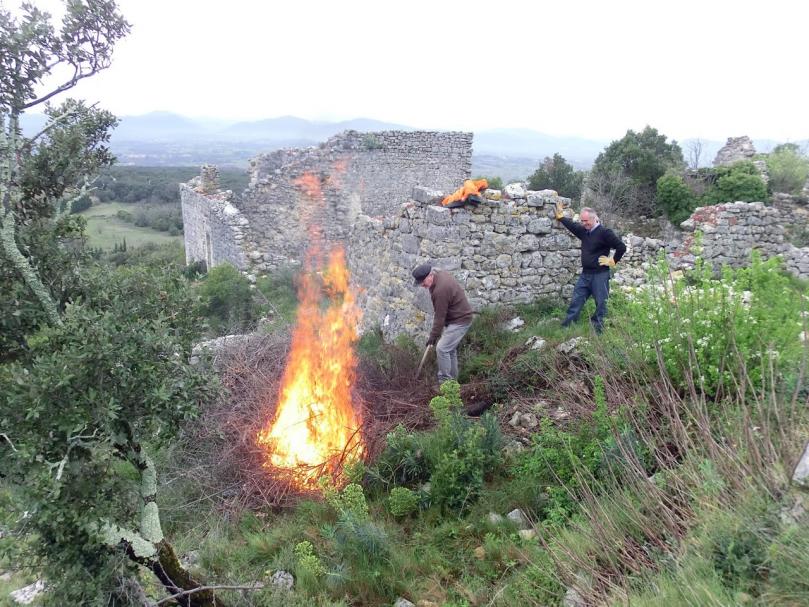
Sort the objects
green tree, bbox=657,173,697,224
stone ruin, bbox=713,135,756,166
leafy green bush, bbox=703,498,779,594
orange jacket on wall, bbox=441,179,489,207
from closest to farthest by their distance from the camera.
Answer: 1. leafy green bush, bbox=703,498,779,594
2. orange jacket on wall, bbox=441,179,489,207
3. green tree, bbox=657,173,697,224
4. stone ruin, bbox=713,135,756,166

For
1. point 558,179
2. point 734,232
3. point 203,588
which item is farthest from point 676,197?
point 203,588

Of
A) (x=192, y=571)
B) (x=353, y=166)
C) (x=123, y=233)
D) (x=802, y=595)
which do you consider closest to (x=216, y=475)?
(x=192, y=571)

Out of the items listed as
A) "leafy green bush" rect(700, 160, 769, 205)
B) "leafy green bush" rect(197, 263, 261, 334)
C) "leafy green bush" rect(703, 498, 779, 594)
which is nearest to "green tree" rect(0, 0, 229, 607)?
"leafy green bush" rect(703, 498, 779, 594)

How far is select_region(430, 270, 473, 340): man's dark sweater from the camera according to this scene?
6.86 meters

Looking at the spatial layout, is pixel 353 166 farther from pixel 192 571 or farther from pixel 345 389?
pixel 192 571

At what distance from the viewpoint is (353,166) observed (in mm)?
17328

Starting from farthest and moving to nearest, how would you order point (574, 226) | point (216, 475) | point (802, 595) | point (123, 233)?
point (123, 233), point (574, 226), point (216, 475), point (802, 595)

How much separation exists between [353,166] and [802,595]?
53.8ft

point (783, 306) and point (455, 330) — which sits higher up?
point (783, 306)

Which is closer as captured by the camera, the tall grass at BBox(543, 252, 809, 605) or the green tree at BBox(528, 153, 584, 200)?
the tall grass at BBox(543, 252, 809, 605)

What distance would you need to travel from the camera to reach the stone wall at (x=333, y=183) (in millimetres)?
16203

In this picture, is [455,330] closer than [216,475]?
No

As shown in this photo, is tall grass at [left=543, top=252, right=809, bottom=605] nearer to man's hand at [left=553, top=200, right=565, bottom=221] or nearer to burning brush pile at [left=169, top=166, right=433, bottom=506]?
burning brush pile at [left=169, top=166, right=433, bottom=506]

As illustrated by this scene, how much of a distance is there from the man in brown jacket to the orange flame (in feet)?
4.06
